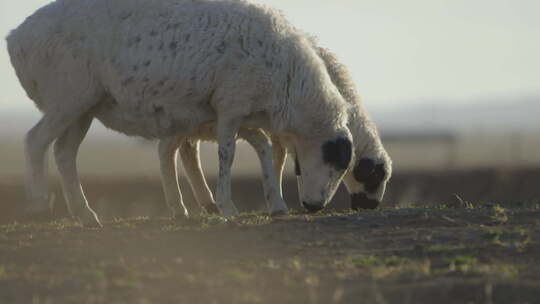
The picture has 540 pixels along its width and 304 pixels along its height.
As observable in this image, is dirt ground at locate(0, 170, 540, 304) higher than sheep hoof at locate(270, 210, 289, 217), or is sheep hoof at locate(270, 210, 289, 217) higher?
dirt ground at locate(0, 170, 540, 304)

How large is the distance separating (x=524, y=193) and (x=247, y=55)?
580 inches

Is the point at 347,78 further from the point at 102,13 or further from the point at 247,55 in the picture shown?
the point at 102,13

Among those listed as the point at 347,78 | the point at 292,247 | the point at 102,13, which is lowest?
the point at 292,247

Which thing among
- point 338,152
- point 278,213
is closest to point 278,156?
point 278,213

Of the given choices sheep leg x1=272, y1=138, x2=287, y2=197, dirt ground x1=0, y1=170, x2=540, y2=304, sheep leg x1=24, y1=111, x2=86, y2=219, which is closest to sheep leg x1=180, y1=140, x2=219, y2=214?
sheep leg x1=272, y1=138, x2=287, y2=197

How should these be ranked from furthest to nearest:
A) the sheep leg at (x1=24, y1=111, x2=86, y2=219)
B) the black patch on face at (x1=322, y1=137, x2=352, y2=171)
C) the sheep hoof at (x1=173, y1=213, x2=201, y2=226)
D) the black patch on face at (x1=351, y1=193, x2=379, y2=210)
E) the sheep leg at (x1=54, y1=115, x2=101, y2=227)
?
1. the black patch on face at (x1=351, y1=193, x2=379, y2=210)
2. the black patch on face at (x1=322, y1=137, x2=352, y2=171)
3. the sheep leg at (x1=54, y1=115, x2=101, y2=227)
4. the sheep hoof at (x1=173, y1=213, x2=201, y2=226)
5. the sheep leg at (x1=24, y1=111, x2=86, y2=219)

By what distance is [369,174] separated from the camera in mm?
16047

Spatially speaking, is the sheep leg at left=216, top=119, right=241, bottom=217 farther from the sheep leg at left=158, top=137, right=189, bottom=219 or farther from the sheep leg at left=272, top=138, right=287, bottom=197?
the sheep leg at left=272, top=138, right=287, bottom=197

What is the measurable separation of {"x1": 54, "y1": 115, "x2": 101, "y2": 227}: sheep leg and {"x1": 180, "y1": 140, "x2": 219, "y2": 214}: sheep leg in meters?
2.29

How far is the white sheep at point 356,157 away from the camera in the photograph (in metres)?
15.7

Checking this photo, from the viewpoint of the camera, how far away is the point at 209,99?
13695 millimetres

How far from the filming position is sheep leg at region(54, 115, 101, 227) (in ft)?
45.8

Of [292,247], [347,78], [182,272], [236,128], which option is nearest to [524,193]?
[347,78]

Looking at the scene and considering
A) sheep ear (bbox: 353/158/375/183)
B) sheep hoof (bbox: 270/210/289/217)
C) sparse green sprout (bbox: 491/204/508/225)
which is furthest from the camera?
sheep ear (bbox: 353/158/375/183)
